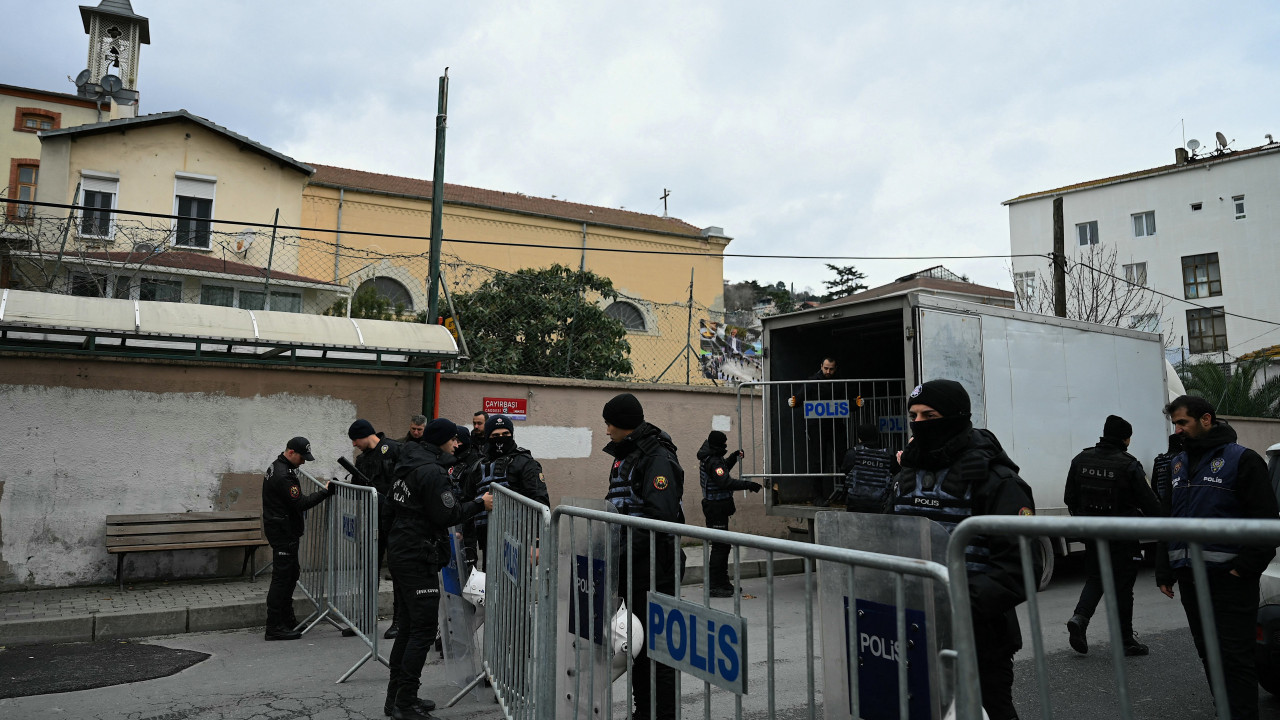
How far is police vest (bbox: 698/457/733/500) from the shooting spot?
878cm

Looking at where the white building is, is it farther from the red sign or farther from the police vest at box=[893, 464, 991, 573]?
the police vest at box=[893, 464, 991, 573]

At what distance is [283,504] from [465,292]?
5897 millimetres

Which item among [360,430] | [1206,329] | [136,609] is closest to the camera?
[136,609]

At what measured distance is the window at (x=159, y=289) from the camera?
36.0 feet

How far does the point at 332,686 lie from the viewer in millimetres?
5469

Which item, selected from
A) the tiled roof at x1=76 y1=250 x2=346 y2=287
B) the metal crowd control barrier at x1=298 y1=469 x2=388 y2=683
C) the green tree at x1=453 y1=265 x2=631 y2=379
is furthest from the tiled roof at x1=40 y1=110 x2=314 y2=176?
the metal crowd control barrier at x1=298 y1=469 x2=388 y2=683

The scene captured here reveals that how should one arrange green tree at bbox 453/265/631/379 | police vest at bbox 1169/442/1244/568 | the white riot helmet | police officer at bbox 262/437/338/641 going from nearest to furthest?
police vest at bbox 1169/442/1244/568 → the white riot helmet → police officer at bbox 262/437/338/641 → green tree at bbox 453/265/631/379

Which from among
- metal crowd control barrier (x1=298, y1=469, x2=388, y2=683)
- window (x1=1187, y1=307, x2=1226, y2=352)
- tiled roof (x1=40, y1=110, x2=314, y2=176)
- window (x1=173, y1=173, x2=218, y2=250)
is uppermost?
tiled roof (x1=40, y1=110, x2=314, y2=176)

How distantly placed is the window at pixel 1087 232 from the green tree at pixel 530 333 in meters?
36.6

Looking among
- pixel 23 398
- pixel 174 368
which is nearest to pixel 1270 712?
pixel 174 368

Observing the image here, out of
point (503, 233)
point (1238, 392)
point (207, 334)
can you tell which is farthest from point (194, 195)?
point (1238, 392)

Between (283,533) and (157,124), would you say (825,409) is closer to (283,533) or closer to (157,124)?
(283,533)

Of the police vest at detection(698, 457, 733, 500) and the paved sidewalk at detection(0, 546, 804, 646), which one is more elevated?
the police vest at detection(698, 457, 733, 500)

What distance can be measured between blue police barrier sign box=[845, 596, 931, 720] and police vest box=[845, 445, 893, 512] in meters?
5.82
